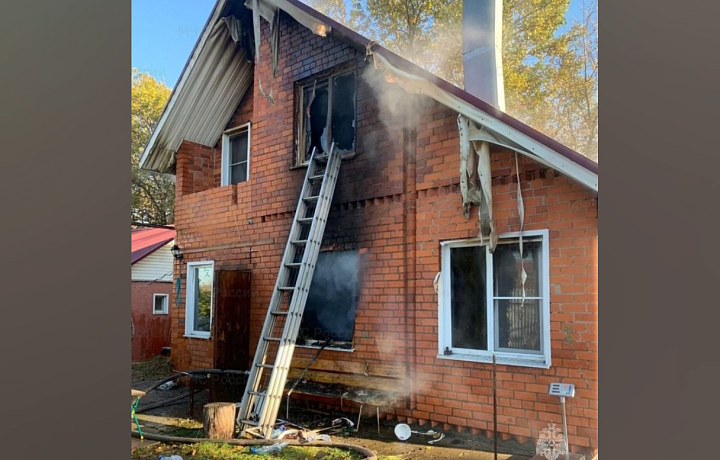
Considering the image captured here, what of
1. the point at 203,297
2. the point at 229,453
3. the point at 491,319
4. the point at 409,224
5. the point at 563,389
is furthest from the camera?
the point at 203,297

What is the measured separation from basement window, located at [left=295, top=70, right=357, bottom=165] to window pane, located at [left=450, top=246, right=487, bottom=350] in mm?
1114

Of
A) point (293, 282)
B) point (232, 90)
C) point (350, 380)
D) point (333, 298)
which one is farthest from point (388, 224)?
point (232, 90)

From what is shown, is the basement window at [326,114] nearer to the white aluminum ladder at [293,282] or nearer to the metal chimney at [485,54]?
the white aluminum ladder at [293,282]

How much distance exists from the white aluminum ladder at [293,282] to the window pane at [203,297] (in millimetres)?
437

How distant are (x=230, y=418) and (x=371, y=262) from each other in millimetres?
1431

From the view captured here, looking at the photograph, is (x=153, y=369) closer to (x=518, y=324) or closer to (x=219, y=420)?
(x=219, y=420)

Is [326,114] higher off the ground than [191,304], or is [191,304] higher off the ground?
[326,114]

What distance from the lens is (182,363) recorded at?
3.38 metres

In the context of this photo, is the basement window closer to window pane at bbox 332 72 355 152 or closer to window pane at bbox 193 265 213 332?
window pane at bbox 332 72 355 152

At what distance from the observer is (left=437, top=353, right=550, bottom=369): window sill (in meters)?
2.61

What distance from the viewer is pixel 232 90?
367 cm

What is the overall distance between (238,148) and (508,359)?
8.05 ft
